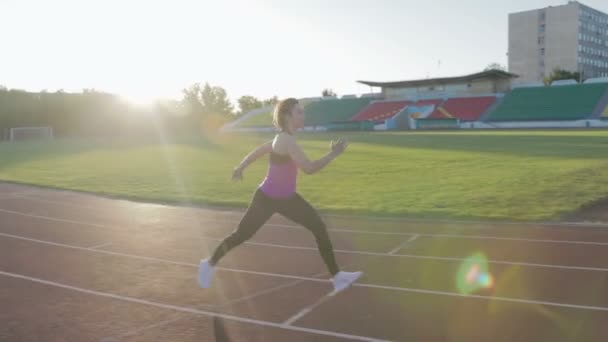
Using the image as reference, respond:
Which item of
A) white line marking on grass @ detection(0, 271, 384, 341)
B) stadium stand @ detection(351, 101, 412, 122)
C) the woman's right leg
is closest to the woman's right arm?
the woman's right leg

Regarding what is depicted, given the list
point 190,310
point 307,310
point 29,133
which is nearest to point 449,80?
point 29,133

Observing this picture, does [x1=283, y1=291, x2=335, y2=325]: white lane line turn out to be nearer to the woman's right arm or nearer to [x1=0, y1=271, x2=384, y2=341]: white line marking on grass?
[x1=0, y1=271, x2=384, y2=341]: white line marking on grass

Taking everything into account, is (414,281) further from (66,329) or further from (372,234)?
(66,329)

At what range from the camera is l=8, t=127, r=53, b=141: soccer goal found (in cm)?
6088

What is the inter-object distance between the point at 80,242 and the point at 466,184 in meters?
11.1

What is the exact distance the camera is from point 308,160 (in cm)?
573

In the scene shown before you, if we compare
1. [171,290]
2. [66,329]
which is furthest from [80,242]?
[66,329]

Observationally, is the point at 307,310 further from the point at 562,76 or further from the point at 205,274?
the point at 562,76

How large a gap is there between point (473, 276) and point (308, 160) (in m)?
2.87

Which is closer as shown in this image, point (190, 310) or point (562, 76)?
point (190, 310)

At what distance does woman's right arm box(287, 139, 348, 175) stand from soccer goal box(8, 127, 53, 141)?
207ft

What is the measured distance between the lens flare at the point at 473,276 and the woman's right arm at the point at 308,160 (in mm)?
2332

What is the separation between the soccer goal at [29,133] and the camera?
60875 mm

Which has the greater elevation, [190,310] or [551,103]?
[551,103]
